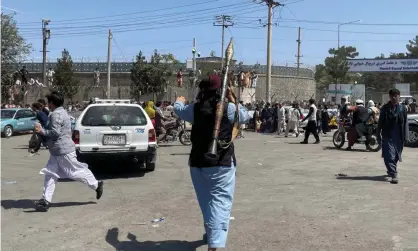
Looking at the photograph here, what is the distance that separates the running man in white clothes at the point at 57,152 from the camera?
6.94 meters

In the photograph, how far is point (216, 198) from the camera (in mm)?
4770

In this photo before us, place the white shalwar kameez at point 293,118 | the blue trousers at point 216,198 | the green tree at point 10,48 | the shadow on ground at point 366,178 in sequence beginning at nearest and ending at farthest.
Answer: the blue trousers at point 216,198 → the shadow on ground at point 366,178 → the white shalwar kameez at point 293,118 → the green tree at point 10,48

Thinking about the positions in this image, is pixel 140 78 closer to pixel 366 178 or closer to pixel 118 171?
pixel 118 171

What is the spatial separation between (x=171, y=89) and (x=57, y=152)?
46.5m

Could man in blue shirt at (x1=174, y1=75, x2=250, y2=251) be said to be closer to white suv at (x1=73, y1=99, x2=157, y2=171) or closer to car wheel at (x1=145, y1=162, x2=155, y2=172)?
white suv at (x1=73, y1=99, x2=157, y2=171)

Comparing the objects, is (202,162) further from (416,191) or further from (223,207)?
(416,191)

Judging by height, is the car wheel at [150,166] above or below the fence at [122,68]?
below

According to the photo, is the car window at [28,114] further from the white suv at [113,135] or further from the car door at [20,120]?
the white suv at [113,135]

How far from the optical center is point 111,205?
7.35 metres

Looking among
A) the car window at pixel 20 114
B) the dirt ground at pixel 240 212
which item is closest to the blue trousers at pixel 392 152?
the dirt ground at pixel 240 212

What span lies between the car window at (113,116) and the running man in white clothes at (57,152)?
281 cm

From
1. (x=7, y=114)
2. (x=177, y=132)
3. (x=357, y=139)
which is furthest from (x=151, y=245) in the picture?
(x=7, y=114)

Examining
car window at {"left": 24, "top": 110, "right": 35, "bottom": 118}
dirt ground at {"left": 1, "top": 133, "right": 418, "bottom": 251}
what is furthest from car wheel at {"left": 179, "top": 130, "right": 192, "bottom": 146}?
car window at {"left": 24, "top": 110, "right": 35, "bottom": 118}

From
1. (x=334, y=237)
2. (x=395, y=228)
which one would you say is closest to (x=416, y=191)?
(x=395, y=228)
